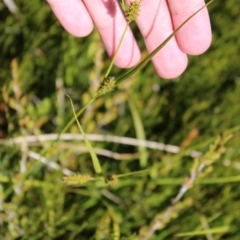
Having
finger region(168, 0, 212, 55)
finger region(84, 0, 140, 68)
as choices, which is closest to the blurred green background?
finger region(84, 0, 140, 68)

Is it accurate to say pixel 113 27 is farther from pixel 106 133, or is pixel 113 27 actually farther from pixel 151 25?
pixel 106 133

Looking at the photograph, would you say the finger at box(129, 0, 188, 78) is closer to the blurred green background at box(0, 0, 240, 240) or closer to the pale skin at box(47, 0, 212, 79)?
the pale skin at box(47, 0, 212, 79)

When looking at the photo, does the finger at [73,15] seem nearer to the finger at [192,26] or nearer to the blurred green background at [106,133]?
the blurred green background at [106,133]

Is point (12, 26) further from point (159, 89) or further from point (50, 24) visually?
point (159, 89)

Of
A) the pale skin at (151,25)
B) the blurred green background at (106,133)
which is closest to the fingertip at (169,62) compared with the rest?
the pale skin at (151,25)

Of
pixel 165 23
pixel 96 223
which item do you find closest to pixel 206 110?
pixel 165 23

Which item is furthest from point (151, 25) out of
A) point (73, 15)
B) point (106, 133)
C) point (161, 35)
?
point (106, 133)

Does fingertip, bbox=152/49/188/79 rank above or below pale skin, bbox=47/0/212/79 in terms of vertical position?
below
